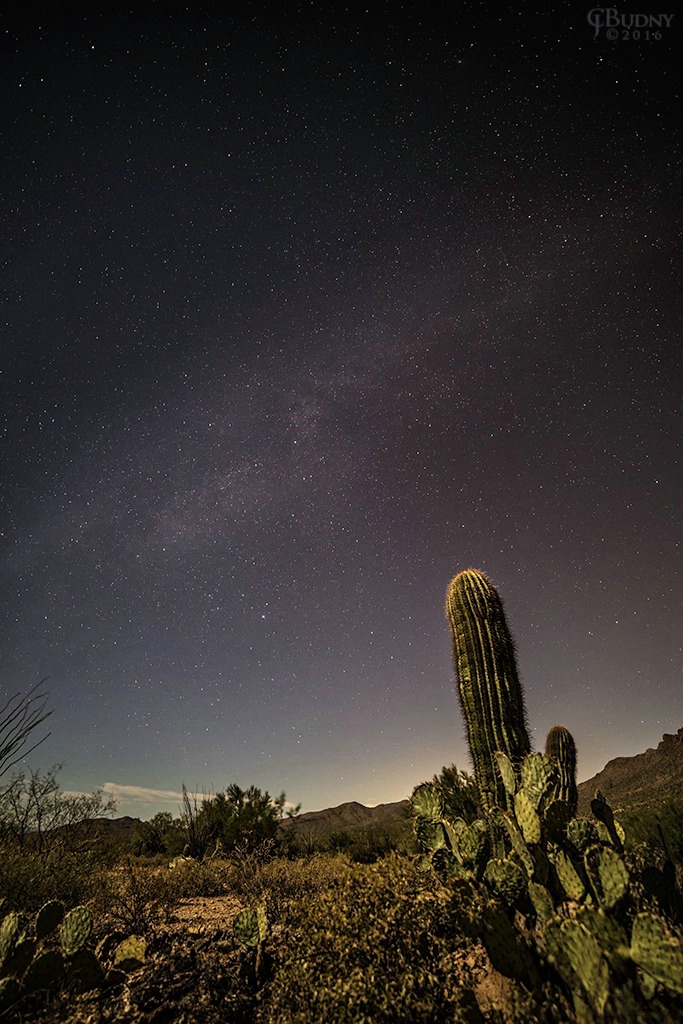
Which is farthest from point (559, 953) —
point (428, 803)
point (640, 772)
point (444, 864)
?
point (640, 772)

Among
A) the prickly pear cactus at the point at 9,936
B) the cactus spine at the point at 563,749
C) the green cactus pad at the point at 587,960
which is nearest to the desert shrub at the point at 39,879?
the prickly pear cactus at the point at 9,936

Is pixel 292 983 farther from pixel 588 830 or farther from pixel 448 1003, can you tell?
pixel 588 830

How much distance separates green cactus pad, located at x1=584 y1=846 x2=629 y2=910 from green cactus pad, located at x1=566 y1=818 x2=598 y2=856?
1.39 feet

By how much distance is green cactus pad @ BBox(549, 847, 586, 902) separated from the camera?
3.10m

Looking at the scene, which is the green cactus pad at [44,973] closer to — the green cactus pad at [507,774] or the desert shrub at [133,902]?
the desert shrub at [133,902]

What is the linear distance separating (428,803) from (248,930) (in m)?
1.91

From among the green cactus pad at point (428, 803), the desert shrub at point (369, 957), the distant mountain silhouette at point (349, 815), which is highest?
the green cactus pad at point (428, 803)

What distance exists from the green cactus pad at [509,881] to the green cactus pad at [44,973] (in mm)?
3359

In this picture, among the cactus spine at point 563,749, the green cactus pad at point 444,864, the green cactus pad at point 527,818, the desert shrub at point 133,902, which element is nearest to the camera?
the green cactus pad at point 527,818

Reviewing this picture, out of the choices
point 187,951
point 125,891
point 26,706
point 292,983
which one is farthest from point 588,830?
point 125,891

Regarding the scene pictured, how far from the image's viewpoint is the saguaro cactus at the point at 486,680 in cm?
661

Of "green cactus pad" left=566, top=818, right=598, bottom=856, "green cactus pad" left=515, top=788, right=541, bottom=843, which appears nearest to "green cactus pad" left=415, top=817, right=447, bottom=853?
"green cactus pad" left=515, top=788, right=541, bottom=843

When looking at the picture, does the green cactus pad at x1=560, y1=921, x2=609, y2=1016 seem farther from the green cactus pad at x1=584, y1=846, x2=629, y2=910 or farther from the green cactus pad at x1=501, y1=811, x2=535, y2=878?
the green cactus pad at x1=501, y1=811, x2=535, y2=878

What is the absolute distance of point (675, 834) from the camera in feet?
19.4
